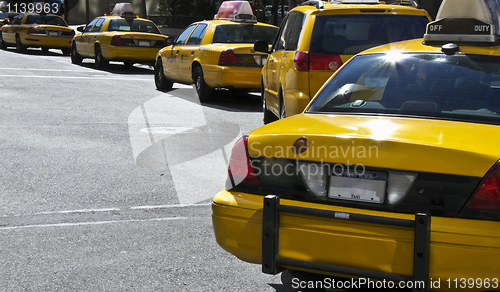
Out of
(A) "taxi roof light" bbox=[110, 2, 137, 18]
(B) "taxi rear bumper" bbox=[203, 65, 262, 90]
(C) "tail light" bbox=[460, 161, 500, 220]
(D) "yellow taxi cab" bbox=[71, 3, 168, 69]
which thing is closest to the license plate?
(C) "tail light" bbox=[460, 161, 500, 220]

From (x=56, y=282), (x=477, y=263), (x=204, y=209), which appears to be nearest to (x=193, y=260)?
(x=56, y=282)

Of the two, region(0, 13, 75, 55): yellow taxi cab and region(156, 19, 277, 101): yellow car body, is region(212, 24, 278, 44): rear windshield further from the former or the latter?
region(0, 13, 75, 55): yellow taxi cab

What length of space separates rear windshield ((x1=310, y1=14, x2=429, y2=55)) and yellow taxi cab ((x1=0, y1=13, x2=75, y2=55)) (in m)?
19.6

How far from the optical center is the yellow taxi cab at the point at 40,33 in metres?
25.1

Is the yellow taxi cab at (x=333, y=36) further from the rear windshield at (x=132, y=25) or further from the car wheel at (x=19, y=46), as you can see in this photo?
the car wheel at (x=19, y=46)

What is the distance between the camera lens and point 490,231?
2.87 meters

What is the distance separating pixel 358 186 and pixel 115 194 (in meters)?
3.31

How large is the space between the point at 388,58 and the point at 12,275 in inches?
112

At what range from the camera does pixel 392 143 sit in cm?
308

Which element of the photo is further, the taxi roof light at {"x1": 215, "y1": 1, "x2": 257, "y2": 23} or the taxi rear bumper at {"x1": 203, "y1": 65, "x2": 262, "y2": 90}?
the taxi roof light at {"x1": 215, "y1": 1, "x2": 257, "y2": 23}

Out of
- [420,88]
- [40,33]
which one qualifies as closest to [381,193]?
[420,88]

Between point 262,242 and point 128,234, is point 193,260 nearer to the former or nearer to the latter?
point 128,234

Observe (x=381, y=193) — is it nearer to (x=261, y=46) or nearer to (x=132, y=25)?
(x=261, y=46)

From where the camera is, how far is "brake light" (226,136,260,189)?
354cm
